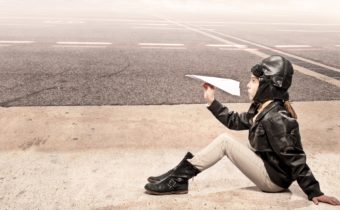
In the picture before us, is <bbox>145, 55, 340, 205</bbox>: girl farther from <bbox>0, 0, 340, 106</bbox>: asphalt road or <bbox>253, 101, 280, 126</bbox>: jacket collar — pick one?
<bbox>0, 0, 340, 106</bbox>: asphalt road

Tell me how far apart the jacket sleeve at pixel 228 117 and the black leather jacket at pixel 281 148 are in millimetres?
164

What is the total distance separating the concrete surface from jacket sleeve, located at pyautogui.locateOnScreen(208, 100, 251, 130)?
476mm

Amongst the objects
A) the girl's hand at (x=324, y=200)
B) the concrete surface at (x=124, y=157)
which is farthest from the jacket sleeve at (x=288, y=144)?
the concrete surface at (x=124, y=157)

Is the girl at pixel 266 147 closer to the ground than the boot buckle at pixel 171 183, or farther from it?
farther from it

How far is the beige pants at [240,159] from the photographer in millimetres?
2680

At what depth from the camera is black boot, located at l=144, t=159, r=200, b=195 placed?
275cm

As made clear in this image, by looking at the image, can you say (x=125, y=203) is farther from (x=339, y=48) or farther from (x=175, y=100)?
(x=339, y=48)

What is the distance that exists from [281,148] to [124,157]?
4.83ft

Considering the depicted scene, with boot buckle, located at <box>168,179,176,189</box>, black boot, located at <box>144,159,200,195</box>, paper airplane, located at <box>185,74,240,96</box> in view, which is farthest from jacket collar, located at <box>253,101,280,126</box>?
boot buckle, located at <box>168,179,176,189</box>

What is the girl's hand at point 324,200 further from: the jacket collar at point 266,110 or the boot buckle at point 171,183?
the boot buckle at point 171,183

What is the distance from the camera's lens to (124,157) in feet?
11.2

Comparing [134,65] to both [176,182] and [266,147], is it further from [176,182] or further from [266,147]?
[266,147]

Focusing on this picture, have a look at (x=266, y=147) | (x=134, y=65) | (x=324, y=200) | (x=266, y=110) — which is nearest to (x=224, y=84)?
(x=266, y=110)

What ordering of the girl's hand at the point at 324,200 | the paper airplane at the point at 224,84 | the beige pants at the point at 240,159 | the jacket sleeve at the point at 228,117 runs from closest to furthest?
the paper airplane at the point at 224,84 → the girl's hand at the point at 324,200 → the beige pants at the point at 240,159 → the jacket sleeve at the point at 228,117
